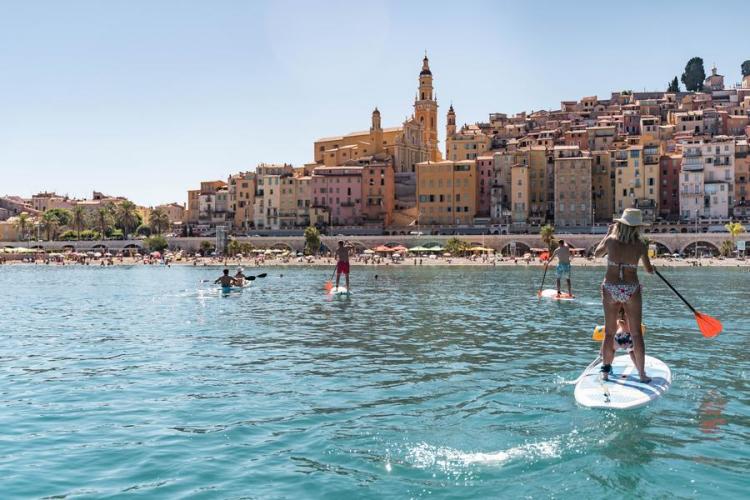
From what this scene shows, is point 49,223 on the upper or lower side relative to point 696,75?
lower

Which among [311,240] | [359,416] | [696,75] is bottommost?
[359,416]

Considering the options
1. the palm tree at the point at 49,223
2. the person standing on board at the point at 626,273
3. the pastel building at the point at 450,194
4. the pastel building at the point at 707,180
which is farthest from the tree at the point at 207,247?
the person standing on board at the point at 626,273

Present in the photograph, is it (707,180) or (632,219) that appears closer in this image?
(632,219)

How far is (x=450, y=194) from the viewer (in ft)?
417

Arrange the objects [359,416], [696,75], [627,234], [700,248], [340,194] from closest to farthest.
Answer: [359,416]
[627,234]
[700,248]
[340,194]
[696,75]

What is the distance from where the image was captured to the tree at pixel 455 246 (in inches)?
4166

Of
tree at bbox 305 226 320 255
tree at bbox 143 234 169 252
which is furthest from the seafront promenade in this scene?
tree at bbox 305 226 320 255

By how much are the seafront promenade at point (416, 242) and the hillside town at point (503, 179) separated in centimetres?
765

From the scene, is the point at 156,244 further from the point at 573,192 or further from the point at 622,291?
the point at 622,291

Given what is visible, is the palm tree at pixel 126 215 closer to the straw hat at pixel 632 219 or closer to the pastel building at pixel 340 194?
the pastel building at pixel 340 194

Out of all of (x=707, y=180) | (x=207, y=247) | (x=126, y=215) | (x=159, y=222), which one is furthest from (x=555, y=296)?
(x=126, y=215)

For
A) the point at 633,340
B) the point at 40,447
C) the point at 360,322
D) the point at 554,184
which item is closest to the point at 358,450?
the point at 40,447

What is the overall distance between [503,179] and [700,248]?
116 ft

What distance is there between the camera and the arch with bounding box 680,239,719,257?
99412mm
